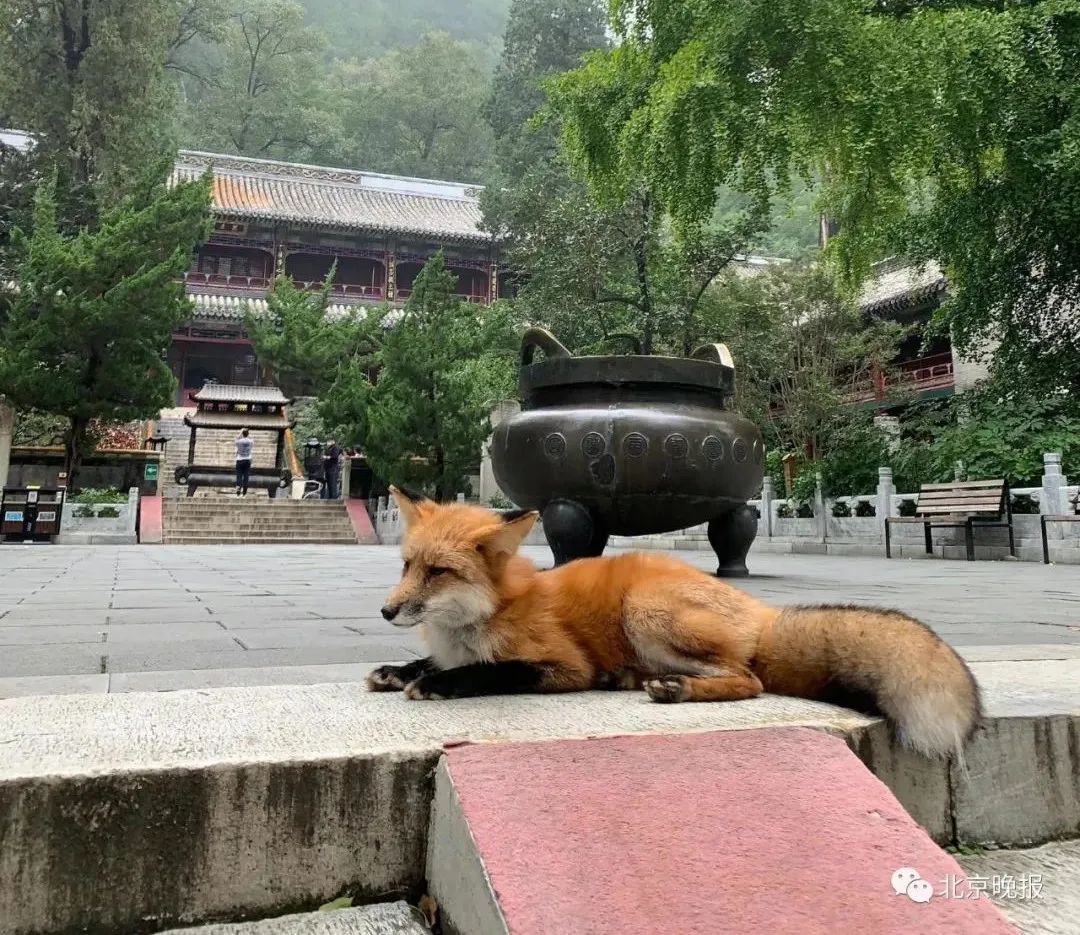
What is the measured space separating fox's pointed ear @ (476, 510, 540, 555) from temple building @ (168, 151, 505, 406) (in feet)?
87.1

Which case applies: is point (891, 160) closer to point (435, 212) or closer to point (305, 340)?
point (305, 340)

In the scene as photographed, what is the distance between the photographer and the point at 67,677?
191 centimetres

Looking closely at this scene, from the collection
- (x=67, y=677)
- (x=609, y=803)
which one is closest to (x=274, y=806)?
(x=609, y=803)

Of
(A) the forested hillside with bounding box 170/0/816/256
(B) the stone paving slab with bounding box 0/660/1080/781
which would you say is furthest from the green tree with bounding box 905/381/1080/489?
(A) the forested hillside with bounding box 170/0/816/256

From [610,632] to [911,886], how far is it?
83 centimetres

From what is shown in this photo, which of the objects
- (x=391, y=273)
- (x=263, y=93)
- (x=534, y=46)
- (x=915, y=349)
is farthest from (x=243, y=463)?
(x=263, y=93)

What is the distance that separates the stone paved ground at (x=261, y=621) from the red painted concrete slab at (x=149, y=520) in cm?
1049

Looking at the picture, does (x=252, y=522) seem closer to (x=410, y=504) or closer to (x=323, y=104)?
(x=410, y=504)

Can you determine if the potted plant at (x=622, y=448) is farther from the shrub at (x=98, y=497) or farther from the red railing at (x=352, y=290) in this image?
the red railing at (x=352, y=290)

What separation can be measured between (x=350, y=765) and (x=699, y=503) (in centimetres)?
339

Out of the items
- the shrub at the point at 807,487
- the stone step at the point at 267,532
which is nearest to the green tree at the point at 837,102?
the shrub at the point at 807,487

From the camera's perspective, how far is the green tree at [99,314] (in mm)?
16156

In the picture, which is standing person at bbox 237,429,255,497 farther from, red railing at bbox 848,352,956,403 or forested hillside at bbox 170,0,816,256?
forested hillside at bbox 170,0,816,256

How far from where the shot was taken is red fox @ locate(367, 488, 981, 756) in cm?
154
